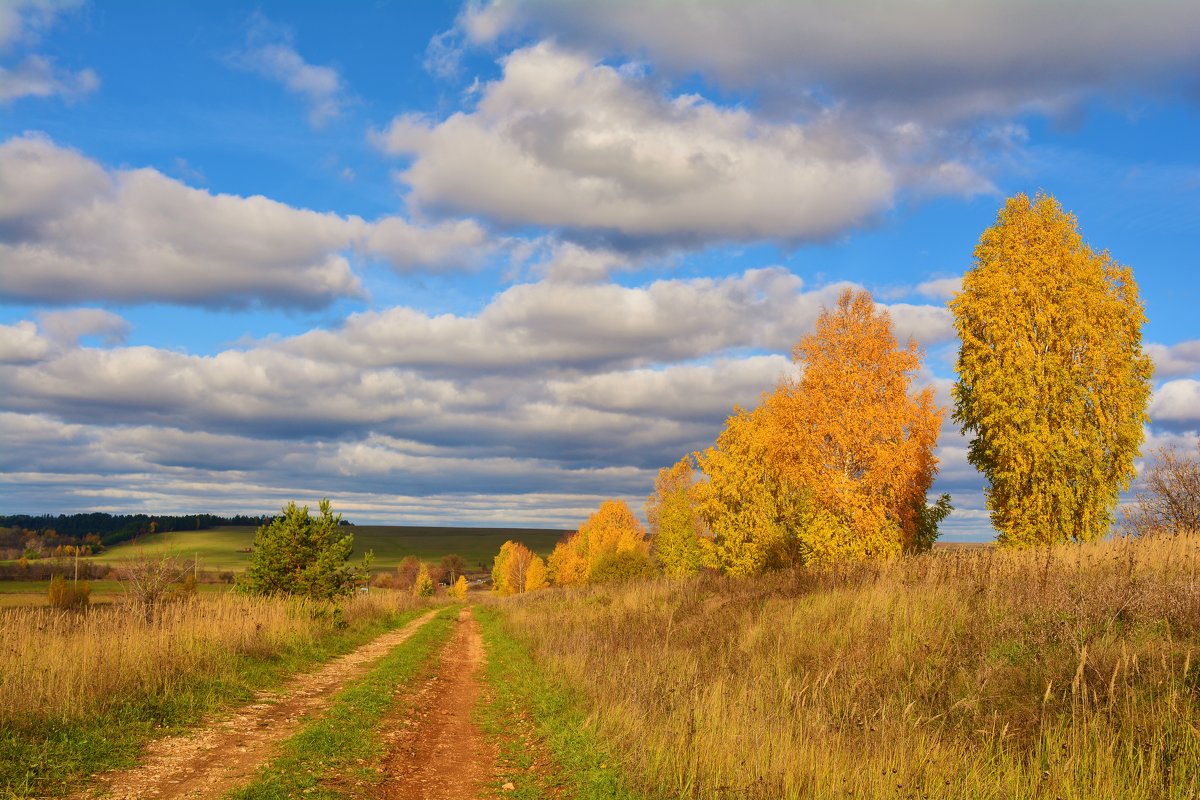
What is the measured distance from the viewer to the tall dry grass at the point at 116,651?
10.3 meters

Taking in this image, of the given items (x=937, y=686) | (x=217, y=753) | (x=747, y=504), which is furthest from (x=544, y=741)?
(x=747, y=504)

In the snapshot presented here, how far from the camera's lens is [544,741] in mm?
11195

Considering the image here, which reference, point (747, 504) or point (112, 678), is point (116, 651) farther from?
point (747, 504)

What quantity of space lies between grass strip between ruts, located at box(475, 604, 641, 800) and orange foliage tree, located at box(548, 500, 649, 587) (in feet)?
143

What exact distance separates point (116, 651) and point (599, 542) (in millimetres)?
64187

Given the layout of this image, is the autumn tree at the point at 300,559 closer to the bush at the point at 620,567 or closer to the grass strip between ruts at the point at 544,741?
the grass strip between ruts at the point at 544,741

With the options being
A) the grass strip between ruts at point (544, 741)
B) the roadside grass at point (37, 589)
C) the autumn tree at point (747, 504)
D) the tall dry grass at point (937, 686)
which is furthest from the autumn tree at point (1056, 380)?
the roadside grass at point (37, 589)

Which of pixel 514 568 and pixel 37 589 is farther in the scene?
pixel 514 568

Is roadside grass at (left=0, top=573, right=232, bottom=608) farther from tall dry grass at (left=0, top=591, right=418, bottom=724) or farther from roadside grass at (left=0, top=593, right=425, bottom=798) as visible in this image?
roadside grass at (left=0, top=593, right=425, bottom=798)

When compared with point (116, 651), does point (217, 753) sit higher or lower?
lower

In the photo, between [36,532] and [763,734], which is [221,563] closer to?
[36,532]

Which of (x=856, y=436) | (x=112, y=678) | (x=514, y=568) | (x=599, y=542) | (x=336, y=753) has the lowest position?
(x=514, y=568)

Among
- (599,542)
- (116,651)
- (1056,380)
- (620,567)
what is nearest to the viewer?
(116,651)

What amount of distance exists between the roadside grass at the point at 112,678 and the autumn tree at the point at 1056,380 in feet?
78.4
